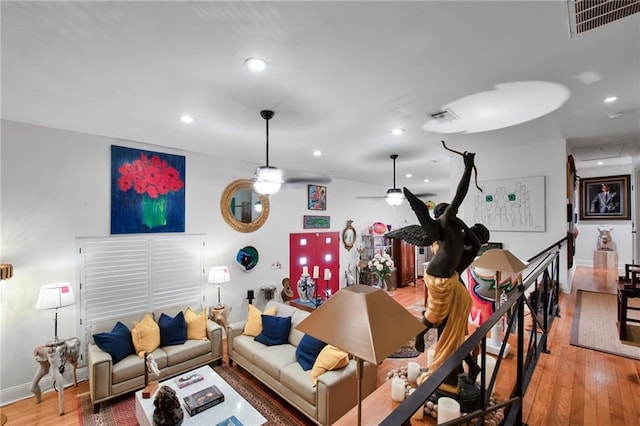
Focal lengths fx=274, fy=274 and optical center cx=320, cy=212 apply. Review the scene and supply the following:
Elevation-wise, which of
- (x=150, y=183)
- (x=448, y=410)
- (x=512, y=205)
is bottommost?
(x=448, y=410)

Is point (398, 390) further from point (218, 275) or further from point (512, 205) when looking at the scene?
point (512, 205)

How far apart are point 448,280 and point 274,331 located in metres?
2.84

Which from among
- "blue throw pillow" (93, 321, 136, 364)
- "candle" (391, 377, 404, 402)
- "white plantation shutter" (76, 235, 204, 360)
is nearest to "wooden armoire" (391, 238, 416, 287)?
"white plantation shutter" (76, 235, 204, 360)

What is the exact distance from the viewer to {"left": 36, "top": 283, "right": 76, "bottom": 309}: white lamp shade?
2965 mm

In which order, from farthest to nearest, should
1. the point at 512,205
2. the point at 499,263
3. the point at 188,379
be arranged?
the point at 512,205 < the point at 188,379 < the point at 499,263

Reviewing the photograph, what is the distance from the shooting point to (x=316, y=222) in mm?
6457

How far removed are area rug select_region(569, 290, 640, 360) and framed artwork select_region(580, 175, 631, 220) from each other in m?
3.68

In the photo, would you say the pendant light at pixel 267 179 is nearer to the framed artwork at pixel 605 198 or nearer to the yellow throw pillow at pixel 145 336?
the yellow throw pillow at pixel 145 336

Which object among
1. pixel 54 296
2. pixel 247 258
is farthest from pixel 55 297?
pixel 247 258

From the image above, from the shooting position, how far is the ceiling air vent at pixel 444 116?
110 inches

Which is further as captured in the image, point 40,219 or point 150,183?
point 150,183

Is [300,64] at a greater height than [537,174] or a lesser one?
greater

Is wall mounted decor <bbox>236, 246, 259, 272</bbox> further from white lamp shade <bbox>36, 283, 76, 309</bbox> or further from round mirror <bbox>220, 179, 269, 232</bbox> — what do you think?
white lamp shade <bbox>36, 283, 76, 309</bbox>

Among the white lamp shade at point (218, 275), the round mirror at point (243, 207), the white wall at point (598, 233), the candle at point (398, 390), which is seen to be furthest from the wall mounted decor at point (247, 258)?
the white wall at point (598, 233)
